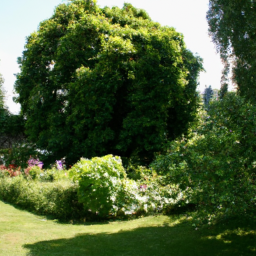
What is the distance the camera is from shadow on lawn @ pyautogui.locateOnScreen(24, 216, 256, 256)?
700 cm

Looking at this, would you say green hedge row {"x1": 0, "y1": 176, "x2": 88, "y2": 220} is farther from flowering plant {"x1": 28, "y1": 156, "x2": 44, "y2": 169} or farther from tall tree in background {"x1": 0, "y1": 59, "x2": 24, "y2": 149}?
tall tree in background {"x1": 0, "y1": 59, "x2": 24, "y2": 149}

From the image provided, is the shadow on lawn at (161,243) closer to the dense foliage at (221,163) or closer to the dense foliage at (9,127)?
the dense foliage at (221,163)

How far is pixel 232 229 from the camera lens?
855 cm

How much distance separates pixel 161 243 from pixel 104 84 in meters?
10.0

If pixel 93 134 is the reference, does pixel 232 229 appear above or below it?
below

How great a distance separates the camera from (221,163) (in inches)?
219

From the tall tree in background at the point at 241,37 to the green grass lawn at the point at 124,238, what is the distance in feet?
14.2

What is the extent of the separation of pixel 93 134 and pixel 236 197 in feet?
37.5

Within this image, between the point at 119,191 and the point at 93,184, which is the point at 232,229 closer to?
the point at 119,191

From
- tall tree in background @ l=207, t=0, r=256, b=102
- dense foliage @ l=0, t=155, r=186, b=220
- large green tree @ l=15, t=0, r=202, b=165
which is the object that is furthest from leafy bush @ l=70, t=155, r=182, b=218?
large green tree @ l=15, t=0, r=202, b=165

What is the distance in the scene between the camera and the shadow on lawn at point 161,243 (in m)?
7.00

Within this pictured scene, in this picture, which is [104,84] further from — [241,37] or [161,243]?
[161,243]

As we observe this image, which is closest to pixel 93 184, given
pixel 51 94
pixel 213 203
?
pixel 213 203

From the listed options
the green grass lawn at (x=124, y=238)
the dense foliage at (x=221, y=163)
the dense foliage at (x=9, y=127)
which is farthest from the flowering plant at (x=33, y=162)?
the dense foliage at (x=221, y=163)
